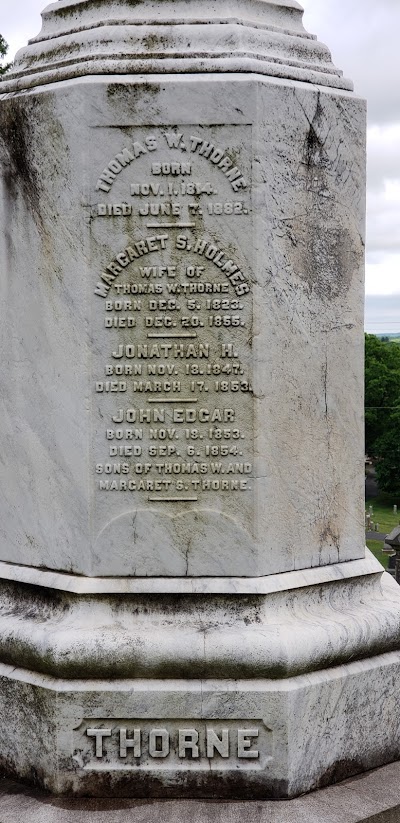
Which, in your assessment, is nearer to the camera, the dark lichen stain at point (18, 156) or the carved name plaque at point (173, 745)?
the carved name plaque at point (173, 745)

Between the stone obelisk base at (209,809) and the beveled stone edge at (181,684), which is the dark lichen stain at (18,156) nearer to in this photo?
the beveled stone edge at (181,684)

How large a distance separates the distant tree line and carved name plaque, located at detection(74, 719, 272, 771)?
42893 millimetres

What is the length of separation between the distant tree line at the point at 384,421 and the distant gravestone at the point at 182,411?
1672 inches

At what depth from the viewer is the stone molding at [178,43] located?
4293mm

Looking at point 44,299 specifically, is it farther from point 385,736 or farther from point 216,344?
point 385,736

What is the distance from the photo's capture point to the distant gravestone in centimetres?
417

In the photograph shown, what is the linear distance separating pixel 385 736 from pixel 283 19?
3.60 m

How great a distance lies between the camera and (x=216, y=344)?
171 inches

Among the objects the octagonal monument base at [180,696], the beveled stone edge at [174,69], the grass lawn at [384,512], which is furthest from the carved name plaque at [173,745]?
the grass lawn at [384,512]

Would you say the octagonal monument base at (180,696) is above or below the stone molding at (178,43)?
below

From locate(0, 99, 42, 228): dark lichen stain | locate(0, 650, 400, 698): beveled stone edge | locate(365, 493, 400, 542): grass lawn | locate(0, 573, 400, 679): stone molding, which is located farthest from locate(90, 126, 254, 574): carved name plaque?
locate(365, 493, 400, 542): grass lawn

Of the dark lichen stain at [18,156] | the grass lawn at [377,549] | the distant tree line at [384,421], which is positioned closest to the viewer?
the dark lichen stain at [18,156]

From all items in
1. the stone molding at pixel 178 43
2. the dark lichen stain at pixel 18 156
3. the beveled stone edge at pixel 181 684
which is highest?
the stone molding at pixel 178 43

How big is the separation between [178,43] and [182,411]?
5.68ft
